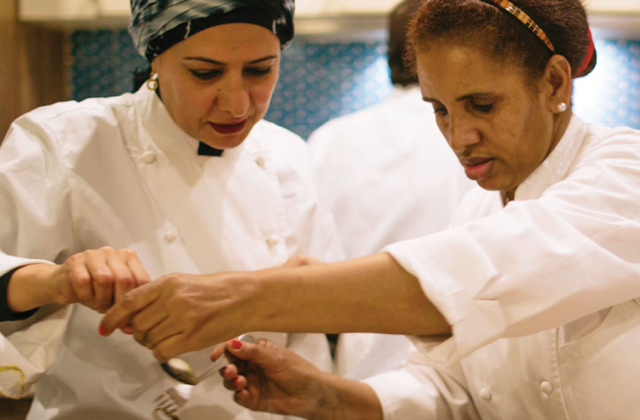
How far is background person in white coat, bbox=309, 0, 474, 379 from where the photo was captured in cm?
166

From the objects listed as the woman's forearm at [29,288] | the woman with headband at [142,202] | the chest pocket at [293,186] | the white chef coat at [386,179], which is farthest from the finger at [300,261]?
the white chef coat at [386,179]

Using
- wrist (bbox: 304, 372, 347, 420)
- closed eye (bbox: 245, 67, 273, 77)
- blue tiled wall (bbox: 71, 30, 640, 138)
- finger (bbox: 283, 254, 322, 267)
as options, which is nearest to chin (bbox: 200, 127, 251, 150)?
closed eye (bbox: 245, 67, 273, 77)

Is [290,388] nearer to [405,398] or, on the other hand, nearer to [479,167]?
[405,398]

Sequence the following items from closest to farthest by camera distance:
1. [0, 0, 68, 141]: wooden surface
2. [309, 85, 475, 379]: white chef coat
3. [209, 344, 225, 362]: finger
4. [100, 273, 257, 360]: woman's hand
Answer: [100, 273, 257, 360]: woman's hand < [209, 344, 225, 362]: finger < [0, 0, 68, 141]: wooden surface < [309, 85, 475, 379]: white chef coat

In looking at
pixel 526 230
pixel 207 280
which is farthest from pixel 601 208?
pixel 207 280

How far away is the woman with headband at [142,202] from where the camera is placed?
0.85m

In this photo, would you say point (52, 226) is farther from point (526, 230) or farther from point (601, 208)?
point (601, 208)

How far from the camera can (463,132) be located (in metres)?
0.92

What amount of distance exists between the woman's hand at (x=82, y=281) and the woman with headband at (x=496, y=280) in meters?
0.03

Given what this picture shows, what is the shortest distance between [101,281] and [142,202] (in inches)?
12.9

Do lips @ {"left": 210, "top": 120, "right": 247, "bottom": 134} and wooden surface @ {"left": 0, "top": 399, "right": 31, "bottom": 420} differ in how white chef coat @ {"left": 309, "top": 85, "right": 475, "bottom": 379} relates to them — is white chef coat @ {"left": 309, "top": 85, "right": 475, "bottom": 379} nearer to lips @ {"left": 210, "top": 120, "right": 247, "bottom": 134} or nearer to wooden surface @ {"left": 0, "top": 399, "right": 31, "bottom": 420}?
lips @ {"left": 210, "top": 120, "right": 247, "bottom": 134}

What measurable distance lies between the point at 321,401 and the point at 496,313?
1.37 feet

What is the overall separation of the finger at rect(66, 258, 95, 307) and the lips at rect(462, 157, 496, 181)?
0.61 m

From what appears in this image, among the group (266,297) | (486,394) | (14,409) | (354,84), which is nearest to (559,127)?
(486,394)
